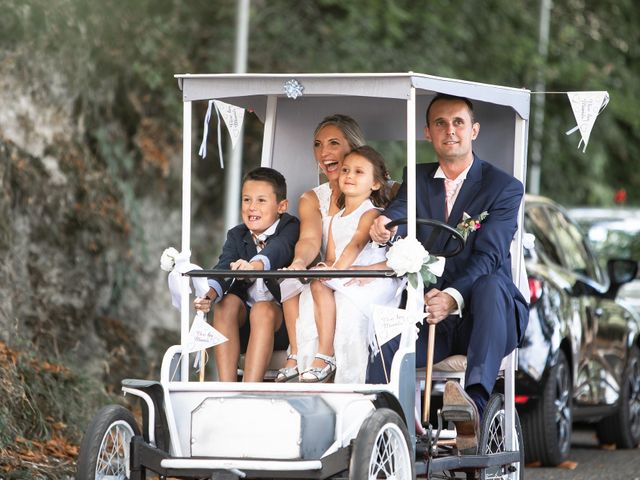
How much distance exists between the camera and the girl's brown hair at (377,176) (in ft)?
25.5

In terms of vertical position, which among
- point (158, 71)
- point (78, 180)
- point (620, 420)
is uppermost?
point (158, 71)

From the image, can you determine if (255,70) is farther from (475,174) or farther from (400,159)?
(475,174)

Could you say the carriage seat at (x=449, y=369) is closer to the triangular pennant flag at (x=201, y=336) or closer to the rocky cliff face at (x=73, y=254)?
the triangular pennant flag at (x=201, y=336)

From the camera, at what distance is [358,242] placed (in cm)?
771

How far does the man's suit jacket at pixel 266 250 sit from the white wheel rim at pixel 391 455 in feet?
4.41

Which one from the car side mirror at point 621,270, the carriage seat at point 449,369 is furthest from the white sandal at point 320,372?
the car side mirror at point 621,270

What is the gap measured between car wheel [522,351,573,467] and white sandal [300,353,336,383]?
3400 millimetres

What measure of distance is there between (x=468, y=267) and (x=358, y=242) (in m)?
0.63

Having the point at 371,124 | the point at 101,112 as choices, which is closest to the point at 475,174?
the point at 371,124

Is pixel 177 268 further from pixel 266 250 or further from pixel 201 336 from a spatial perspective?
pixel 266 250

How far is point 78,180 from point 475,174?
5.54m

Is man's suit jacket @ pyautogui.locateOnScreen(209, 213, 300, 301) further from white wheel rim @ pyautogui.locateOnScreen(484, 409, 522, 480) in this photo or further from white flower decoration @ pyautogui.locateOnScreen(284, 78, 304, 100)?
white wheel rim @ pyautogui.locateOnScreen(484, 409, 522, 480)

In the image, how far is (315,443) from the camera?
6.75 metres

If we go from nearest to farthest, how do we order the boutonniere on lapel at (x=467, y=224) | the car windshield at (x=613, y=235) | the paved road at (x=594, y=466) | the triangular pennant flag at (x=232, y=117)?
the boutonniere on lapel at (x=467, y=224) → the triangular pennant flag at (x=232, y=117) → the paved road at (x=594, y=466) → the car windshield at (x=613, y=235)
